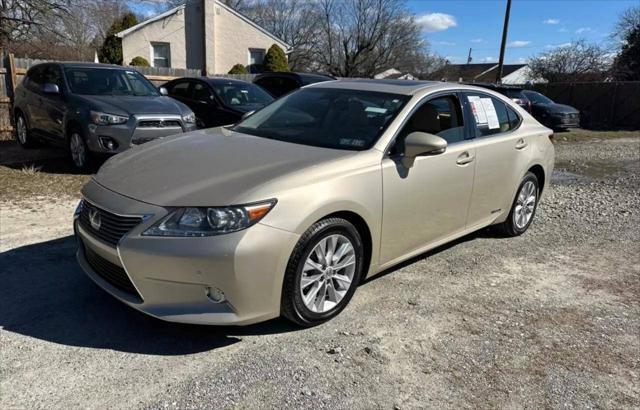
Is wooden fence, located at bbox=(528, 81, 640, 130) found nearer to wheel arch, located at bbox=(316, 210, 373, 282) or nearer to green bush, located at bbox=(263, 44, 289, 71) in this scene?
green bush, located at bbox=(263, 44, 289, 71)

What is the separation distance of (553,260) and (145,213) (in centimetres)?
394

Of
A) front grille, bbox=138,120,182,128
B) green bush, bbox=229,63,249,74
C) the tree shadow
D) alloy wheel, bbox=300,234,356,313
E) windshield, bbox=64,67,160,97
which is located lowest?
the tree shadow

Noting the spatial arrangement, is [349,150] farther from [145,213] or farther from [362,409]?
[362,409]

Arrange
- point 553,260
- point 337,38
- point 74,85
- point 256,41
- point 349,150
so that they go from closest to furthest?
point 349,150
point 553,260
point 74,85
point 256,41
point 337,38

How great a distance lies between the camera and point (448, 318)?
151 inches

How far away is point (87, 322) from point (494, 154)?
368cm

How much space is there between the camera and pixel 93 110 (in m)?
7.61

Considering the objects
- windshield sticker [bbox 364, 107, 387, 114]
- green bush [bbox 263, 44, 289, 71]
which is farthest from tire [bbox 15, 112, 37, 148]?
green bush [bbox 263, 44, 289, 71]

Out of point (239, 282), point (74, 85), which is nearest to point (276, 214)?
point (239, 282)

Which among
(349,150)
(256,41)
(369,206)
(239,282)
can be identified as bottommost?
(239,282)

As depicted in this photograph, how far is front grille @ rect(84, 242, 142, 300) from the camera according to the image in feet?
10.6

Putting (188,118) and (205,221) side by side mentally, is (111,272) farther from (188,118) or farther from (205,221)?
(188,118)

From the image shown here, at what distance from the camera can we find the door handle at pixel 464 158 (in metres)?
4.48

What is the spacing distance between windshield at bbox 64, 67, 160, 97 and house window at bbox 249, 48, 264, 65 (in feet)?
69.2
